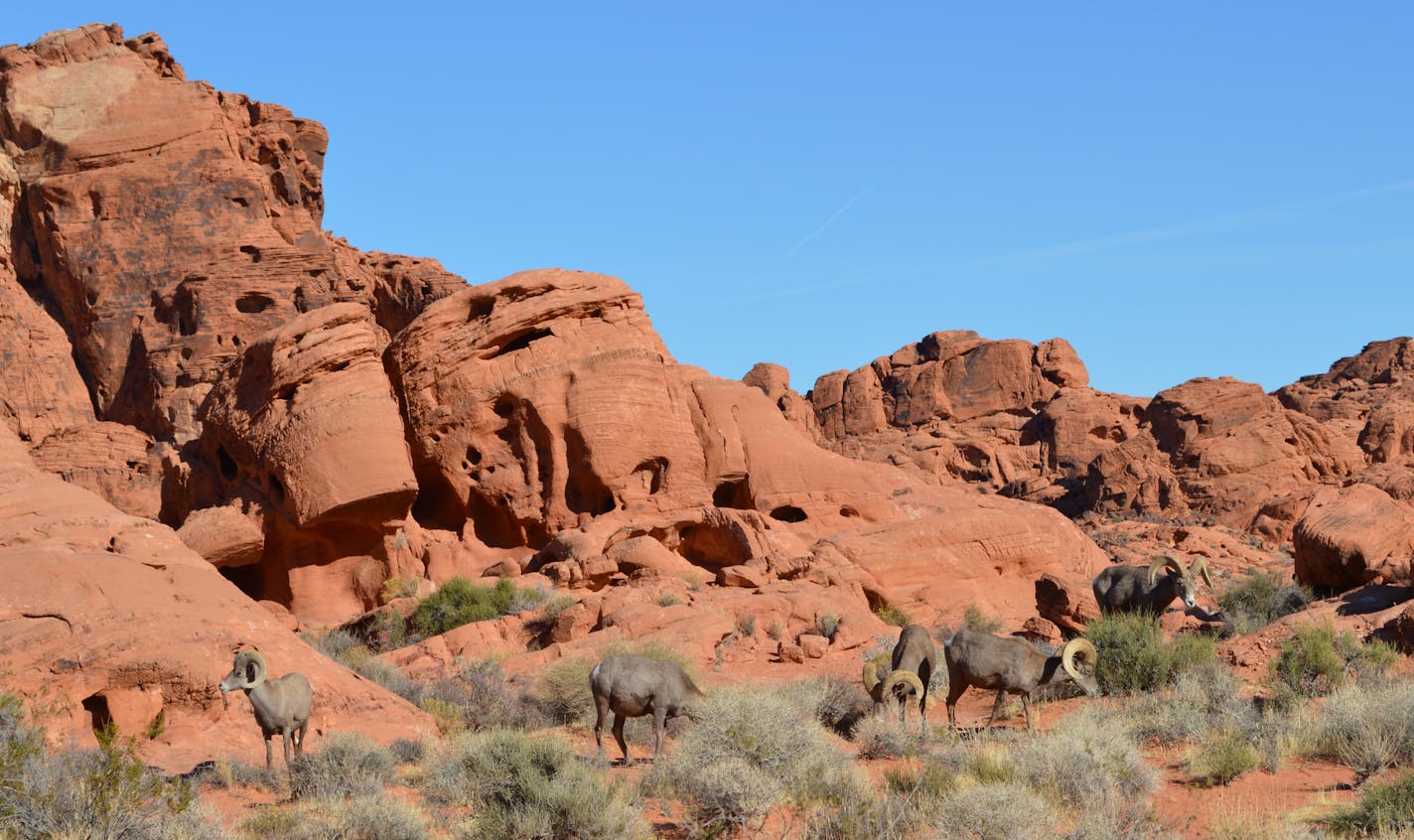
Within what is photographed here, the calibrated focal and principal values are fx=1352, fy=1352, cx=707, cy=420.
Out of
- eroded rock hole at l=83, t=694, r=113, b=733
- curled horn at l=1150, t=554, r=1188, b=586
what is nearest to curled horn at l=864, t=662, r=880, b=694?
curled horn at l=1150, t=554, r=1188, b=586

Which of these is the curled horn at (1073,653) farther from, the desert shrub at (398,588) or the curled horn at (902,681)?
the desert shrub at (398,588)

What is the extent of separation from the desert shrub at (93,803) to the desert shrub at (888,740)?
573 cm

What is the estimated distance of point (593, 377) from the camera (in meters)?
27.5

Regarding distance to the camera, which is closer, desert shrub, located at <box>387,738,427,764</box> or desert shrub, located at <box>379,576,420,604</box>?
desert shrub, located at <box>387,738,427,764</box>

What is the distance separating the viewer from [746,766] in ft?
32.3

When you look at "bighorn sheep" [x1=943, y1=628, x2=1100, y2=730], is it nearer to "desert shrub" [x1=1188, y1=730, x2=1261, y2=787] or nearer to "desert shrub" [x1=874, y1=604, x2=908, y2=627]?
"desert shrub" [x1=1188, y1=730, x2=1261, y2=787]

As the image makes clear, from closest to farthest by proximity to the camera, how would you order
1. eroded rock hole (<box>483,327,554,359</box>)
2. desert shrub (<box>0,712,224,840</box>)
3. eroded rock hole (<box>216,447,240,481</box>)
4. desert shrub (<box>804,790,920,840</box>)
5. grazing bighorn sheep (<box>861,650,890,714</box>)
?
desert shrub (<box>0,712,224,840</box>)
desert shrub (<box>804,790,920,840</box>)
grazing bighorn sheep (<box>861,650,890,714</box>)
eroded rock hole (<box>216,447,240,481</box>)
eroded rock hole (<box>483,327,554,359</box>)

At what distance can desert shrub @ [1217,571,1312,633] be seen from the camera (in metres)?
18.2

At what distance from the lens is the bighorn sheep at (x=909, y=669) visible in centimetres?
1322

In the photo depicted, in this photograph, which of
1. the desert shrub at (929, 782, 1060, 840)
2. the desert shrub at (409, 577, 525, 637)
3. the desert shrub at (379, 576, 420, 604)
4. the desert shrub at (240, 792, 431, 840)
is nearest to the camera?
the desert shrub at (929, 782, 1060, 840)

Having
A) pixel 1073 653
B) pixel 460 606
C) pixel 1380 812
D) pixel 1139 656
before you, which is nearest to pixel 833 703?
pixel 1073 653

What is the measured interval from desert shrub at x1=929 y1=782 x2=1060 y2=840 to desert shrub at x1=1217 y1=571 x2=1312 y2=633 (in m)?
9.69

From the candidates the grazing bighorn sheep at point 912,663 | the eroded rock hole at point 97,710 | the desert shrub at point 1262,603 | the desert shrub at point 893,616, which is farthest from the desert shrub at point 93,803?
the desert shrub at point 893,616

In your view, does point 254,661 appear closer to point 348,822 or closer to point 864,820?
point 348,822
